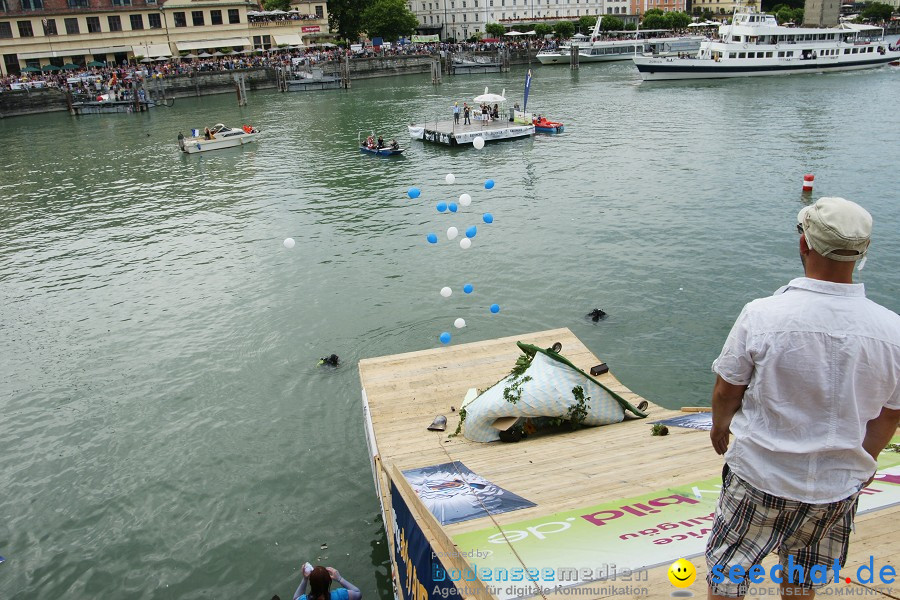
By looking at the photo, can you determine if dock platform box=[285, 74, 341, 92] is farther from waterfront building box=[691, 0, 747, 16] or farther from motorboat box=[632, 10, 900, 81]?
waterfront building box=[691, 0, 747, 16]

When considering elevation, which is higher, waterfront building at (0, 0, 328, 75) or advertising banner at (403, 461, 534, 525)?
waterfront building at (0, 0, 328, 75)

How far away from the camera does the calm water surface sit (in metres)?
10.5

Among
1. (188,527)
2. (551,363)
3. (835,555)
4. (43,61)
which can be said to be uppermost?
(43,61)

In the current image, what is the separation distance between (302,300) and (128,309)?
4787 millimetres

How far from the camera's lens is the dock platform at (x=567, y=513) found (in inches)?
175

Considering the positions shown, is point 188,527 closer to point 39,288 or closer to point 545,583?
point 545,583

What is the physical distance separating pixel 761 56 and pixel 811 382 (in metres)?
75.2

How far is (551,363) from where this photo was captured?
8.75 metres

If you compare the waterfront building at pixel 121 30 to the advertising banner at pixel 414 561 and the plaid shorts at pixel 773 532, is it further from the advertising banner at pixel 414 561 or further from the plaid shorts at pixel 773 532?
the plaid shorts at pixel 773 532

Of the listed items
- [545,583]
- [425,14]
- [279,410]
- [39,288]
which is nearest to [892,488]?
[545,583]

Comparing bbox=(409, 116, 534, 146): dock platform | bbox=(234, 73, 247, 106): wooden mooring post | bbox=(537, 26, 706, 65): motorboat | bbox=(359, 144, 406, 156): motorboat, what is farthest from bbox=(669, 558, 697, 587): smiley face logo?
bbox=(537, 26, 706, 65): motorboat

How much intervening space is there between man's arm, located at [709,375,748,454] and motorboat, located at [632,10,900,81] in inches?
2779

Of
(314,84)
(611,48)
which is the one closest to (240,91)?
(314,84)

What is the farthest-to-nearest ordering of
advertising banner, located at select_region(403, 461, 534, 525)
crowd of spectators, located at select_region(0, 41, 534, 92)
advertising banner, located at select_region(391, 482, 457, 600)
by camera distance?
1. crowd of spectators, located at select_region(0, 41, 534, 92)
2. advertising banner, located at select_region(403, 461, 534, 525)
3. advertising banner, located at select_region(391, 482, 457, 600)
